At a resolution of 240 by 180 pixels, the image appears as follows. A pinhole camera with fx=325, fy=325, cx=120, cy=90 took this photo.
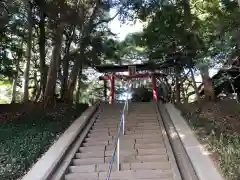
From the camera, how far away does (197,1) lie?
50.9ft

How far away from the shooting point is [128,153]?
750 cm

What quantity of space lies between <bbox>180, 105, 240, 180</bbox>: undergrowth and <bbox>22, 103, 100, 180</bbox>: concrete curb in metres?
3.16

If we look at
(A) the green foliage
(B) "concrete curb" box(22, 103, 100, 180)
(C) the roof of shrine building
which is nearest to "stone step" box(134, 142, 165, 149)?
(B) "concrete curb" box(22, 103, 100, 180)

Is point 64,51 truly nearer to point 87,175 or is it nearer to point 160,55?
point 160,55

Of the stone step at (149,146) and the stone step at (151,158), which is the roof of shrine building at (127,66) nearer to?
the stone step at (149,146)

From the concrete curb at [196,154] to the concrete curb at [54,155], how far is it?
2.71 meters

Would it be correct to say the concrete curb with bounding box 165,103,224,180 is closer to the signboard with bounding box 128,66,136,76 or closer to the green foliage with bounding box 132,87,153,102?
the signboard with bounding box 128,66,136,76

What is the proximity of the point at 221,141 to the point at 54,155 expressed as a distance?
145 inches

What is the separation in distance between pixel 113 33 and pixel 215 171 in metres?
11.6

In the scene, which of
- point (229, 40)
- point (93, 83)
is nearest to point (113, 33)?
point (93, 83)

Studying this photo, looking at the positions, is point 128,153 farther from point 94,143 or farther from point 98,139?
point 98,139

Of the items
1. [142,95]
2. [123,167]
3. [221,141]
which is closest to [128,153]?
[123,167]

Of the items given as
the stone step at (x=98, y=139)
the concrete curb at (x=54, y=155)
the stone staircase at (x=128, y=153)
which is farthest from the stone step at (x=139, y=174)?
the stone step at (x=98, y=139)

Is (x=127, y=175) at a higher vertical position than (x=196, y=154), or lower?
lower
